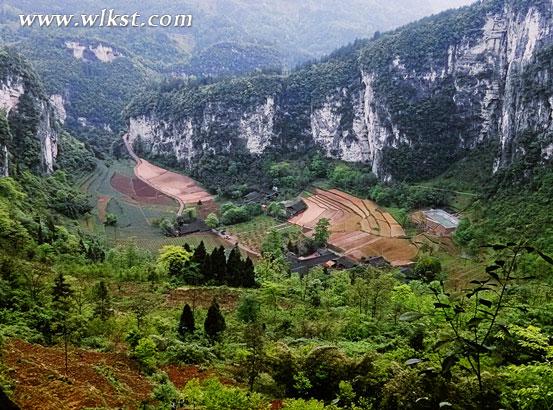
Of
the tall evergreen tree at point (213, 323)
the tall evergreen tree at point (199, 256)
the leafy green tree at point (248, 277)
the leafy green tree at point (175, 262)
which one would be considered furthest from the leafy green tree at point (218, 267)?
the tall evergreen tree at point (213, 323)

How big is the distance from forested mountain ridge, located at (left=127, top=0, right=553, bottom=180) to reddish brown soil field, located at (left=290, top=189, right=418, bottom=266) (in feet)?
33.6

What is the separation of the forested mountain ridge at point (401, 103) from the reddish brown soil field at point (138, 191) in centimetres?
1498

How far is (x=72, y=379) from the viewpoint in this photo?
13.5 metres

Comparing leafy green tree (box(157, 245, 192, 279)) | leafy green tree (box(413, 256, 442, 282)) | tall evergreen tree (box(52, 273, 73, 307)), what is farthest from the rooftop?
tall evergreen tree (box(52, 273, 73, 307))

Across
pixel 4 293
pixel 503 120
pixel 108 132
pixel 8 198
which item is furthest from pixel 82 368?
pixel 108 132

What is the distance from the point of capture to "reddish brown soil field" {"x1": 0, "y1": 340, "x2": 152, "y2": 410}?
476 inches

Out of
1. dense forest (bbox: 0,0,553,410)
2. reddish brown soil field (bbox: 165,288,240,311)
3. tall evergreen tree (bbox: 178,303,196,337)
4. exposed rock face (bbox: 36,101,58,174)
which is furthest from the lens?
exposed rock face (bbox: 36,101,58,174)

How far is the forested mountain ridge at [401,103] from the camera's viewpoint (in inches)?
2721

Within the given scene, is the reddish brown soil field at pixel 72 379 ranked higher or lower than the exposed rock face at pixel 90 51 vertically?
lower

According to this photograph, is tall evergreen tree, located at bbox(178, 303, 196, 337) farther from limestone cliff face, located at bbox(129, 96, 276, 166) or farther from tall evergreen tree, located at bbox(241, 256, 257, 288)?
limestone cliff face, located at bbox(129, 96, 276, 166)

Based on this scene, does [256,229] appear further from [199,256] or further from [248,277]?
[248,277]

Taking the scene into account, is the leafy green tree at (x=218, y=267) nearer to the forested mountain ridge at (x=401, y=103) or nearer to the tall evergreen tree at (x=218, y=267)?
the tall evergreen tree at (x=218, y=267)

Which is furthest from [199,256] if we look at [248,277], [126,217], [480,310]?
[126,217]

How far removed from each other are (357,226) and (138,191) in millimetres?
36614
